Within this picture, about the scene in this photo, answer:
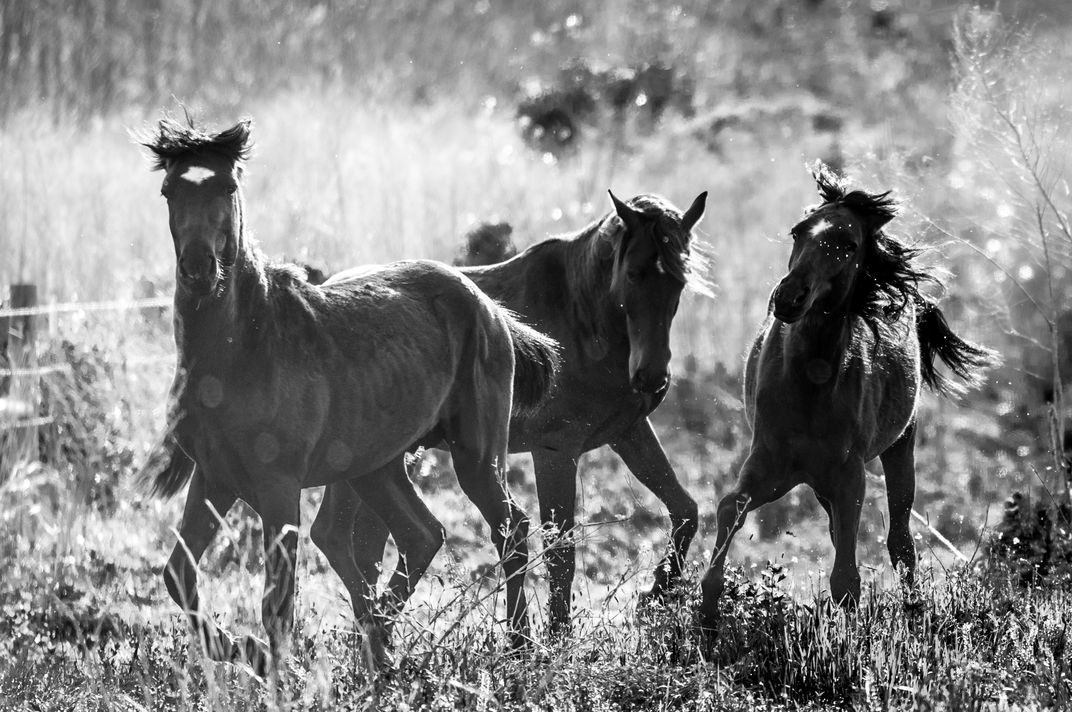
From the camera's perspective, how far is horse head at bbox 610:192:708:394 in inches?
254

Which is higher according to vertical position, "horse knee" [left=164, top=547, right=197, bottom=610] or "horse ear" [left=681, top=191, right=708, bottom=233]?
"horse ear" [left=681, top=191, right=708, bottom=233]

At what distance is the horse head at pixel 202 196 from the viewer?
471 cm

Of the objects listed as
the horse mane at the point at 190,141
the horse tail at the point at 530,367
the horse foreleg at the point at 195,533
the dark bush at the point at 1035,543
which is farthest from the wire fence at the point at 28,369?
the dark bush at the point at 1035,543

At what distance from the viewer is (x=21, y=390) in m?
8.25

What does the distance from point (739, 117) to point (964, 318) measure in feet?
28.1

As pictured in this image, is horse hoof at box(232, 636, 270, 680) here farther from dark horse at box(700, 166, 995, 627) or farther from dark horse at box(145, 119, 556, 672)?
dark horse at box(700, 166, 995, 627)

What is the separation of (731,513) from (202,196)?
2.69 m

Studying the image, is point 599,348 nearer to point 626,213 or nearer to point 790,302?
point 626,213

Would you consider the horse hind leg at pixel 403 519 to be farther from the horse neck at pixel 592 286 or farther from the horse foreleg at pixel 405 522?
the horse neck at pixel 592 286

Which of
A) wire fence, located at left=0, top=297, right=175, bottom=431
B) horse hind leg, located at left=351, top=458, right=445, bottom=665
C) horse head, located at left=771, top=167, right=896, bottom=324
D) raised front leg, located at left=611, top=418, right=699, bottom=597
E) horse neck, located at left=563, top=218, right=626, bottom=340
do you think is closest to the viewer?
horse head, located at left=771, top=167, right=896, bottom=324

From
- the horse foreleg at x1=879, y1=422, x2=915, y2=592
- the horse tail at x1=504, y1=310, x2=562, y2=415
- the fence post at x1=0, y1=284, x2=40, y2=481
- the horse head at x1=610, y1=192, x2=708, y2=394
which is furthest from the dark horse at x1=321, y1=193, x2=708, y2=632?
the fence post at x1=0, y1=284, x2=40, y2=481

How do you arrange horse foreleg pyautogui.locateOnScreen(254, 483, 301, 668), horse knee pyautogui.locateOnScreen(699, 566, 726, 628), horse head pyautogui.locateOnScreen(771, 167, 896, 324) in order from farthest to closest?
horse head pyautogui.locateOnScreen(771, 167, 896, 324)
horse knee pyautogui.locateOnScreen(699, 566, 726, 628)
horse foreleg pyautogui.locateOnScreen(254, 483, 301, 668)

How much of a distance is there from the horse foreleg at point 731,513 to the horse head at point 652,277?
2.29 ft

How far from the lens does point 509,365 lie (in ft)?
20.7
